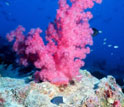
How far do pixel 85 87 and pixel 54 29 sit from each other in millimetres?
1582

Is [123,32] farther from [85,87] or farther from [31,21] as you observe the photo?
[85,87]

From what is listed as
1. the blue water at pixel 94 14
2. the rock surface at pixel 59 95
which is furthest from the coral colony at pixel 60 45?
the blue water at pixel 94 14

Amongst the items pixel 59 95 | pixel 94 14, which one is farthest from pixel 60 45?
pixel 94 14

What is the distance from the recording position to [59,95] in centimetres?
371

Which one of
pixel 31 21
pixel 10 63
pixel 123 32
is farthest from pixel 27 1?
pixel 10 63

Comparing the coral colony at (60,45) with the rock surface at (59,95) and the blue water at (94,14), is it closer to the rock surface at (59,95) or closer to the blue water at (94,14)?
the rock surface at (59,95)

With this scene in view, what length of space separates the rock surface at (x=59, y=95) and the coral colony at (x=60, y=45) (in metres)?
0.26

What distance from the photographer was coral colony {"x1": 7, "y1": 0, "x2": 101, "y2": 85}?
3.95 m

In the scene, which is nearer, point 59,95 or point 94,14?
point 59,95

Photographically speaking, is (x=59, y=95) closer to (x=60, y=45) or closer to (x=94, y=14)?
(x=60, y=45)

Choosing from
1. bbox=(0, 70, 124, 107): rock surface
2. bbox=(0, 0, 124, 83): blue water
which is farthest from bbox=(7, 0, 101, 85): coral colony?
bbox=(0, 0, 124, 83): blue water

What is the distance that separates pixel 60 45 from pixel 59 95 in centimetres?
117

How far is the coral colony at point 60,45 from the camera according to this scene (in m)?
3.95

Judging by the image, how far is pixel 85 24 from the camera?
4266mm
